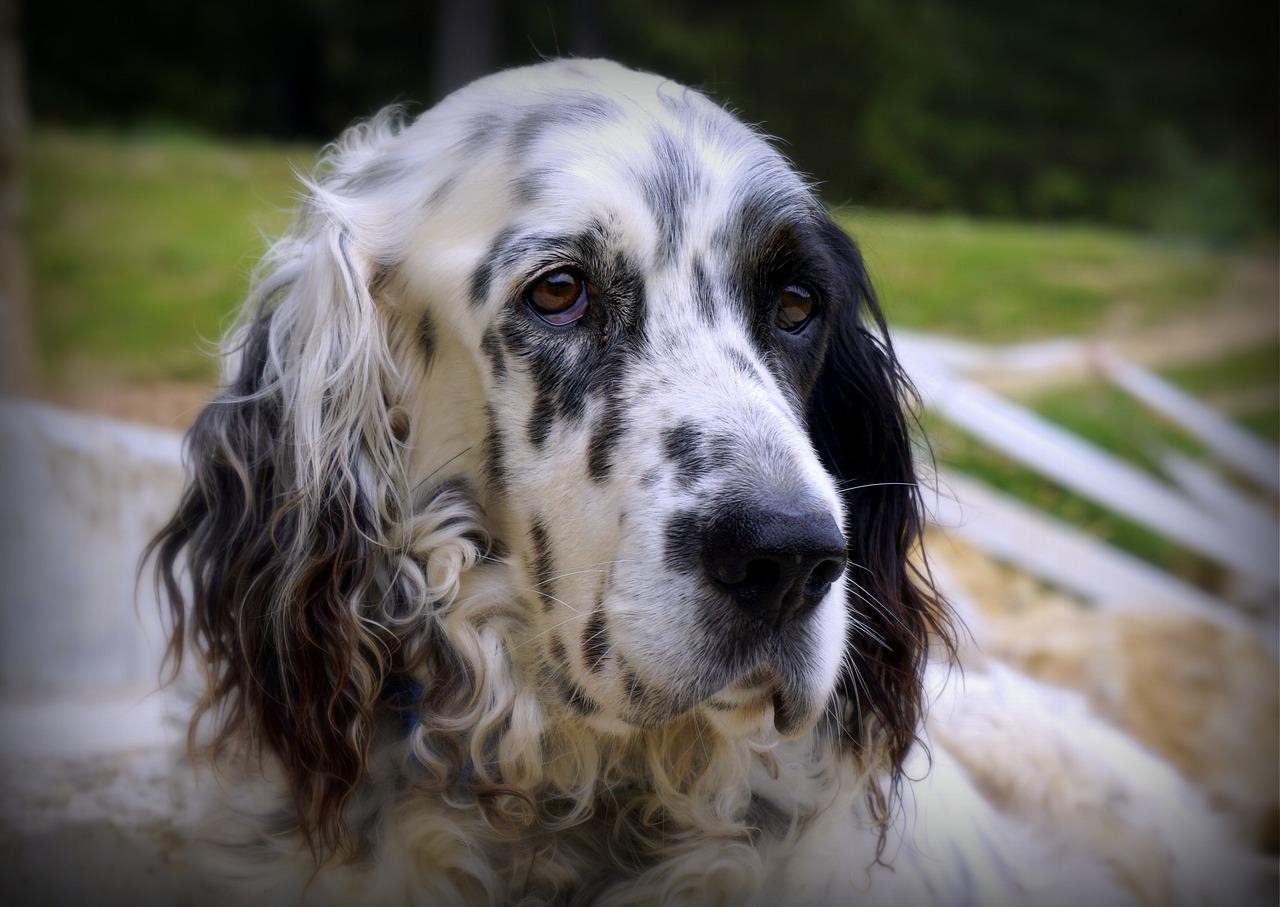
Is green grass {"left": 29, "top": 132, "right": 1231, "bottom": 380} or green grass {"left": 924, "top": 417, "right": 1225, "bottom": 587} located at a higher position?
green grass {"left": 29, "top": 132, "right": 1231, "bottom": 380}

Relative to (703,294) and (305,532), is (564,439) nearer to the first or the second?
(703,294)

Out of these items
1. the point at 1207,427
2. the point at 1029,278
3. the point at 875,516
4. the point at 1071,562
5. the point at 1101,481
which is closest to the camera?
the point at 875,516

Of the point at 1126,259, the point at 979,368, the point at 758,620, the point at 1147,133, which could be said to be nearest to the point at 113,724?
the point at 758,620

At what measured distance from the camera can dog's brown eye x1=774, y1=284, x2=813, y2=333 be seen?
2.51 metres

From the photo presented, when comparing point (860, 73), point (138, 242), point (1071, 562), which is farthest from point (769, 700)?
point (860, 73)

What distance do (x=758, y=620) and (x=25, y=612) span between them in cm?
387

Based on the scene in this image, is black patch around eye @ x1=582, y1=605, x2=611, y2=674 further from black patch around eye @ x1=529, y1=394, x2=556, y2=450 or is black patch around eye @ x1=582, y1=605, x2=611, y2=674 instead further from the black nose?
black patch around eye @ x1=529, y1=394, x2=556, y2=450

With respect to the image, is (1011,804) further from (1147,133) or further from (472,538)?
(1147,133)

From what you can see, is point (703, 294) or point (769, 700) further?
point (703, 294)

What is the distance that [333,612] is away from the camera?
7.85 ft

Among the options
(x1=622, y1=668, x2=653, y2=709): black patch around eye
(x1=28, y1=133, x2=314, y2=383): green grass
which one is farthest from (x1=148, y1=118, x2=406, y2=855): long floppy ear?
(x1=28, y1=133, x2=314, y2=383): green grass

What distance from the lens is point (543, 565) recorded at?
7.62ft

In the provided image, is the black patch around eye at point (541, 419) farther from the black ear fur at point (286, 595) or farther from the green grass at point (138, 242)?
the green grass at point (138, 242)

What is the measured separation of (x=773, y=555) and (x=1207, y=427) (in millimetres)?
6351
